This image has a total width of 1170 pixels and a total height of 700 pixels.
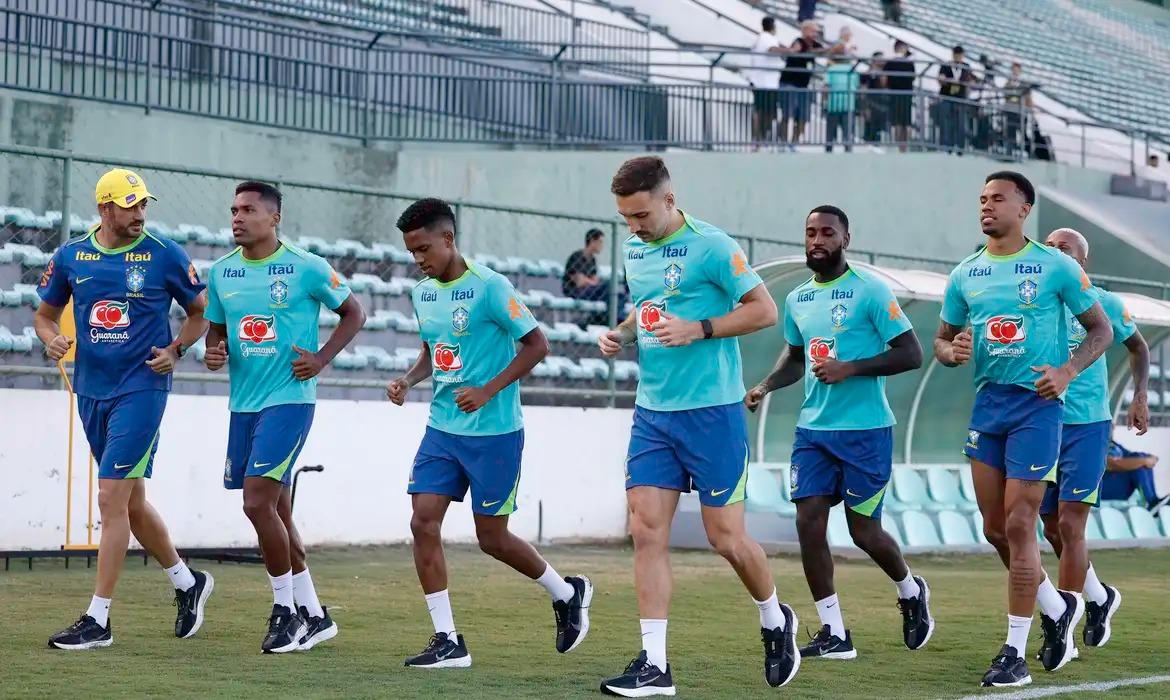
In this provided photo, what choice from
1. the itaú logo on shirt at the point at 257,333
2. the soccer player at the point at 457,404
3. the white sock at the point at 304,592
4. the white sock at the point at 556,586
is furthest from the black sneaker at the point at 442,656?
the itaú logo on shirt at the point at 257,333

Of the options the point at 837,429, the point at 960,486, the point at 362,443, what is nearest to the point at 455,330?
the point at 837,429

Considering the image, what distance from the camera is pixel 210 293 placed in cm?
863

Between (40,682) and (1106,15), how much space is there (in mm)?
42004

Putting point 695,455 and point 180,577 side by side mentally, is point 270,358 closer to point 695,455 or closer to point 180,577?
point 180,577

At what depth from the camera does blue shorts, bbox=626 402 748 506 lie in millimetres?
7344

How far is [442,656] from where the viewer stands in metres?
7.98

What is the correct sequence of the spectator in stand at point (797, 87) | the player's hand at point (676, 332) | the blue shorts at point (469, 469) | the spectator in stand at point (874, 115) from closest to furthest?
the player's hand at point (676, 332)
the blue shorts at point (469, 469)
the spectator in stand at point (797, 87)
the spectator in stand at point (874, 115)

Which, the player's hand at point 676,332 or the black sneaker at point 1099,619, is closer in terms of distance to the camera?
the player's hand at point 676,332

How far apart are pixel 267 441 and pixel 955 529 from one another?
33.2 ft

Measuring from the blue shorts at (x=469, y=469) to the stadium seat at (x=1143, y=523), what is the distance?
39.8 feet

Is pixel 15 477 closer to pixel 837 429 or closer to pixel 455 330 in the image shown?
pixel 455 330

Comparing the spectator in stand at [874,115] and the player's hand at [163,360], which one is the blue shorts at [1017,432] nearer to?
the player's hand at [163,360]

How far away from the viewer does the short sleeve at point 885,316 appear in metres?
8.75

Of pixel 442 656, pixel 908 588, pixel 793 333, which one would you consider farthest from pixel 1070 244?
pixel 442 656
